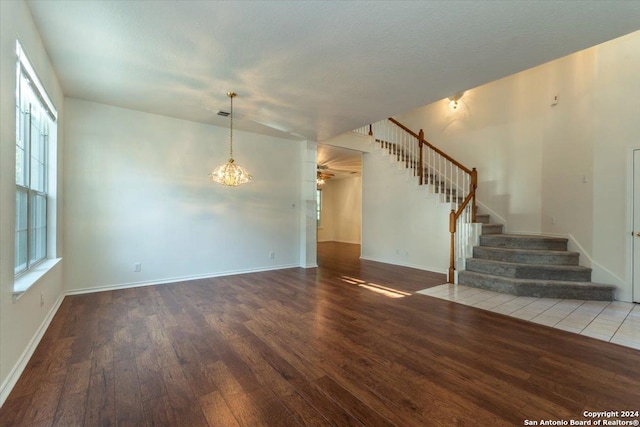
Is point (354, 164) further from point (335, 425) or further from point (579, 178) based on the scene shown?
point (335, 425)

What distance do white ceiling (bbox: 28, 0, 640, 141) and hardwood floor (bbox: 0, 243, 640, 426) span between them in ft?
9.22

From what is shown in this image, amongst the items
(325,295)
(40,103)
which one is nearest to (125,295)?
(40,103)

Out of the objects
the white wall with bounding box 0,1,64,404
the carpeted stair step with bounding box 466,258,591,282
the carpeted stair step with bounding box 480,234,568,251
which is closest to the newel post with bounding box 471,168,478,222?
the carpeted stair step with bounding box 480,234,568,251

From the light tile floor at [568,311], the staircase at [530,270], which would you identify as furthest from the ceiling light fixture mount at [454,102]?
the light tile floor at [568,311]

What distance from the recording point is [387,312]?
346cm

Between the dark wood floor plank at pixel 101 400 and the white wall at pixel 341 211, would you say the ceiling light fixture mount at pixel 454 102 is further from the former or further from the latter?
the dark wood floor plank at pixel 101 400

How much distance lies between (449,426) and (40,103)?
471 cm

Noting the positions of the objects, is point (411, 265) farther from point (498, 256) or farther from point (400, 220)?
point (498, 256)

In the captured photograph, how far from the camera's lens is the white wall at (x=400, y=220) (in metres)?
Result: 5.94

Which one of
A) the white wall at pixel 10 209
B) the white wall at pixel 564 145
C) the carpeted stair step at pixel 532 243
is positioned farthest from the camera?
the carpeted stair step at pixel 532 243

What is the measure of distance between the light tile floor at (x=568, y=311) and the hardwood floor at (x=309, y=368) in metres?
0.27

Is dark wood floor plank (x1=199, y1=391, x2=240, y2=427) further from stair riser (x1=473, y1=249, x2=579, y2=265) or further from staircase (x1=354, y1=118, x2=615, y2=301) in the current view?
stair riser (x1=473, y1=249, x2=579, y2=265)

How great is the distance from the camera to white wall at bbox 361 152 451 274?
19.5 ft

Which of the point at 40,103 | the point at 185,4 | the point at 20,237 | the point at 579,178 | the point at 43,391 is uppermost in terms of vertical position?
the point at 185,4
